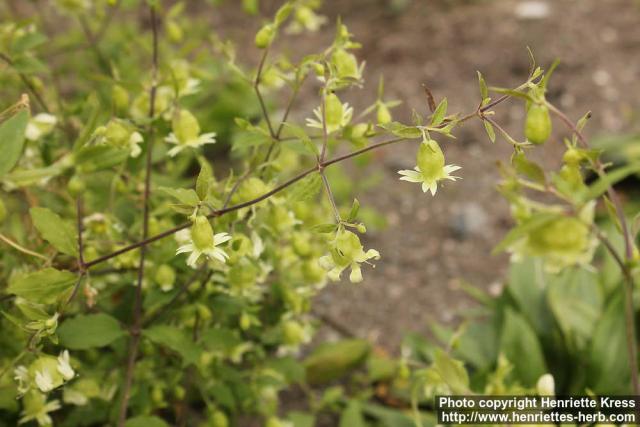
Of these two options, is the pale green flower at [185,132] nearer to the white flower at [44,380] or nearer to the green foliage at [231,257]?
the green foliage at [231,257]

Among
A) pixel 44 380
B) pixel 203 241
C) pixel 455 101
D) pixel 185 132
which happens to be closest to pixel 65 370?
pixel 44 380

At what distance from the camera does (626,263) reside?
914mm

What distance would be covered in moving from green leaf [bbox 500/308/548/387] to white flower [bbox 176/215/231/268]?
36.6 inches

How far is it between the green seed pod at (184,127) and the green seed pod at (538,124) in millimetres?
508

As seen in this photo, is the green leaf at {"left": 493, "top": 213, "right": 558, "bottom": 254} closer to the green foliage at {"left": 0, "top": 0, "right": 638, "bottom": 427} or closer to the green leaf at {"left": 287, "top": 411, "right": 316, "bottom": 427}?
the green foliage at {"left": 0, "top": 0, "right": 638, "bottom": 427}

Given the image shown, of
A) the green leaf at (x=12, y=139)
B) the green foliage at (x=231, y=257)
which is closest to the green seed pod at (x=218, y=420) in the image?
the green foliage at (x=231, y=257)

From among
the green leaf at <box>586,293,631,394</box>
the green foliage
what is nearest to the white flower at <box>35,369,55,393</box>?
the green foliage

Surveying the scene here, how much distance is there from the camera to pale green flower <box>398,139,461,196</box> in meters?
0.91

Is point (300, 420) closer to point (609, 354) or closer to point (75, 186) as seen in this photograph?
point (609, 354)

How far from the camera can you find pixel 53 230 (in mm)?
976

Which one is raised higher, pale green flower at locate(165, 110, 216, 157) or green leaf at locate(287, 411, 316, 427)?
pale green flower at locate(165, 110, 216, 157)

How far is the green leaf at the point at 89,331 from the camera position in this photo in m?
1.13

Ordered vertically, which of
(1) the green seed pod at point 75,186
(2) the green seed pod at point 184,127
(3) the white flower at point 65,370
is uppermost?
(2) the green seed pod at point 184,127

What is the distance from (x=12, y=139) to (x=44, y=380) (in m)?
0.32
